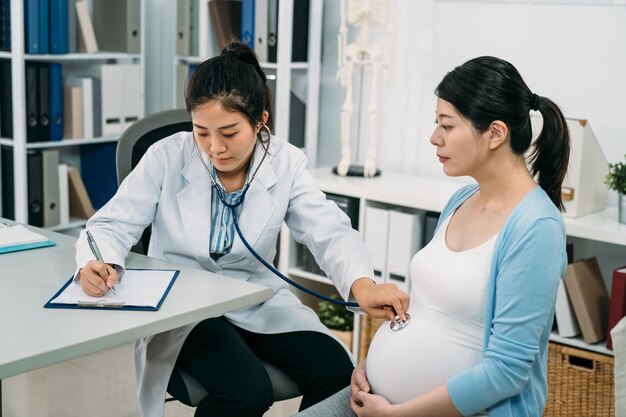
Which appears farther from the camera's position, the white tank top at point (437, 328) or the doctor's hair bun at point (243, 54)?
the doctor's hair bun at point (243, 54)

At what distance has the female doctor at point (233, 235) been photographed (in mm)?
1735

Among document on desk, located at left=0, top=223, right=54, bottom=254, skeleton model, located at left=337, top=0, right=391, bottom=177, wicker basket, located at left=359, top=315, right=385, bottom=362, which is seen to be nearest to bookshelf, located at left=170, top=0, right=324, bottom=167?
skeleton model, located at left=337, top=0, right=391, bottom=177

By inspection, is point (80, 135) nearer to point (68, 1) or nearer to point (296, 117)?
point (68, 1)

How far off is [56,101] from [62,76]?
233 mm

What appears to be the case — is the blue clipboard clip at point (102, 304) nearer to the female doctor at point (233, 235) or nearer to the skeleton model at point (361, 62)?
the female doctor at point (233, 235)

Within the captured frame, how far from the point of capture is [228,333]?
5.91 feet

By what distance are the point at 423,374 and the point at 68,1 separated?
246cm

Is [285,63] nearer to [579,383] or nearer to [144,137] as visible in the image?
[144,137]

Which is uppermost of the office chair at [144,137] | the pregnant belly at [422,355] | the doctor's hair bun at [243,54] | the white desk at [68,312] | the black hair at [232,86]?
the doctor's hair bun at [243,54]

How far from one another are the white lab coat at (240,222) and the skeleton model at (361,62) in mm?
1215

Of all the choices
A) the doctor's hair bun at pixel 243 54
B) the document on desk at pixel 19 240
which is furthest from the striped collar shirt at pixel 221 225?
the document on desk at pixel 19 240

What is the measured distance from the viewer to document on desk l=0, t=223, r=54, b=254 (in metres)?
1.84

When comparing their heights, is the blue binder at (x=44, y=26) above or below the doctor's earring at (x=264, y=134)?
above

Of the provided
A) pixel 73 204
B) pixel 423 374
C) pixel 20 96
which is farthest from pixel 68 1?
pixel 423 374
